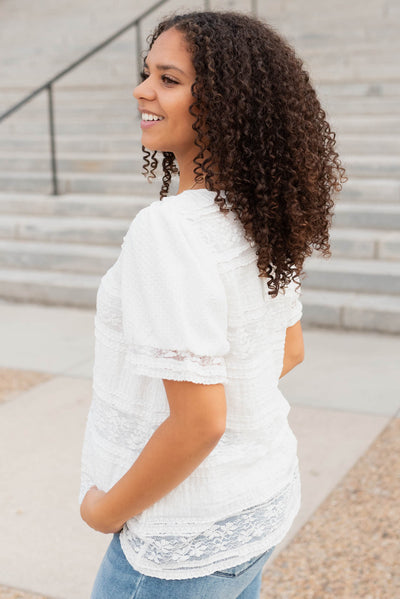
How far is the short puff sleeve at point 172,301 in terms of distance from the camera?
1235mm

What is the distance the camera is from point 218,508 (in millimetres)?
1362

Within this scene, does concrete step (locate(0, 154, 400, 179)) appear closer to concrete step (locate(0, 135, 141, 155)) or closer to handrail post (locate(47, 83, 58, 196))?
concrete step (locate(0, 135, 141, 155))

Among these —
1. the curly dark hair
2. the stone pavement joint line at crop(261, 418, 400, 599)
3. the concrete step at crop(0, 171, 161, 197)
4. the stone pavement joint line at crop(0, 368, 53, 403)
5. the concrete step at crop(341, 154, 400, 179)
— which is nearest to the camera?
the curly dark hair

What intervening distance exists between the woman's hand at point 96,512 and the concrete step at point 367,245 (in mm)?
5115

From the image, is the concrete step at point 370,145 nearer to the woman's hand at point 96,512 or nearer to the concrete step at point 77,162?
the concrete step at point 77,162

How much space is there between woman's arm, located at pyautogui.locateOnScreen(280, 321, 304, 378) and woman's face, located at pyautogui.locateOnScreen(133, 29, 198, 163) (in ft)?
1.58

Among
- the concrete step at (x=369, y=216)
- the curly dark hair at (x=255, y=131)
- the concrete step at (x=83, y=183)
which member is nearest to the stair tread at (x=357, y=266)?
the concrete step at (x=369, y=216)

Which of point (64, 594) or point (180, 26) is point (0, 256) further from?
point (180, 26)

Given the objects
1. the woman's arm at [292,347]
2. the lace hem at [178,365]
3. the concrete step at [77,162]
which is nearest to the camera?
the lace hem at [178,365]

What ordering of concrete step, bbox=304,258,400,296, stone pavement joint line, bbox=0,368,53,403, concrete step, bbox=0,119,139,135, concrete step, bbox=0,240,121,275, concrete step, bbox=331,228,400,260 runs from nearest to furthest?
1. stone pavement joint line, bbox=0,368,53,403
2. concrete step, bbox=304,258,400,296
3. concrete step, bbox=331,228,400,260
4. concrete step, bbox=0,240,121,275
5. concrete step, bbox=0,119,139,135

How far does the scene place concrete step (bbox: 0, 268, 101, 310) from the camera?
6.62 metres

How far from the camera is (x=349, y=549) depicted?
9.87 ft

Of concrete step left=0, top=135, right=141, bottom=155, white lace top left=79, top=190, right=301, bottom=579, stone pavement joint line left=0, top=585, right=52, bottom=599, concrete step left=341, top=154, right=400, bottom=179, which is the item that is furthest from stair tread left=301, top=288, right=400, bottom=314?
white lace top left=79, top=190, right=301, bottom=579

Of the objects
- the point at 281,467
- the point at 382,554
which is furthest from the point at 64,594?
the point at 281,467
